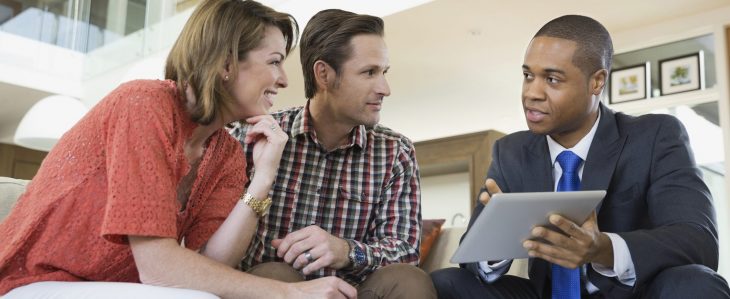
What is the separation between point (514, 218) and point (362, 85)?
87 centimetres

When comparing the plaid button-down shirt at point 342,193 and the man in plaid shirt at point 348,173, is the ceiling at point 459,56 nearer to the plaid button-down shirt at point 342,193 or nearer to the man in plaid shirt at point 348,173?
the man in plaid shirt at point 348,173

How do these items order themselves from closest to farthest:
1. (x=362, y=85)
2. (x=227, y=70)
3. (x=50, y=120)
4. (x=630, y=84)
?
(x=227, y=70) → (x=362, y=85) → (x=50, y=120) → (x=630, y=84)

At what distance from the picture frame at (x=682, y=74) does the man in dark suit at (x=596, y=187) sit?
10.7 ft

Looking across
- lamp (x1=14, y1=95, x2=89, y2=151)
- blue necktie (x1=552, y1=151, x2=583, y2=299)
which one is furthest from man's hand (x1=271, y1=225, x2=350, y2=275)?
lamp (x1=14, y1=95, x2=89, y2=151)

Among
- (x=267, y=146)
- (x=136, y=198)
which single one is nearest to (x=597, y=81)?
(x=267, y=146)

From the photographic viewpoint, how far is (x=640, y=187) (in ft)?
5.42

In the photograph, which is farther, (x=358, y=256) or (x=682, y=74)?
(x=682, y=74)

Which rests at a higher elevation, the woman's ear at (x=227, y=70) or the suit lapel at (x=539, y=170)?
the woman's ear at (x=227, y=70)

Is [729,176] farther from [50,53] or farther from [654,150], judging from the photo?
[50,53]

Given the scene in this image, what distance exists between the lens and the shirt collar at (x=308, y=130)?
6.56 feet

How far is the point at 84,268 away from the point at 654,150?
118 centimetres

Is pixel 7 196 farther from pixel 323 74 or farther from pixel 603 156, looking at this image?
pixel 603 156

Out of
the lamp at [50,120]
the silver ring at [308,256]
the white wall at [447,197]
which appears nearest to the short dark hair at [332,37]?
the silver ring at [308,256]

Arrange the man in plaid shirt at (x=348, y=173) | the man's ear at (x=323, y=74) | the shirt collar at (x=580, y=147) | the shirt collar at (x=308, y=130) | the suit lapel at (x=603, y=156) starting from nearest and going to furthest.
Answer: the suit lapel at (x=603, y=156)
the shirt collar at (x=580, y=147)
the man in plaid shirt at (x=348, y=173)
the shirt collar at (x=308, y=130)
the man's ear at (x=323, y=74)
